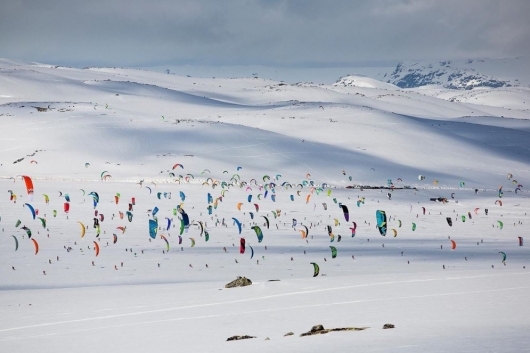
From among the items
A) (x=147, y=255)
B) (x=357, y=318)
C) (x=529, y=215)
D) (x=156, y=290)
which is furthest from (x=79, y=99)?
(x=357, y=318)

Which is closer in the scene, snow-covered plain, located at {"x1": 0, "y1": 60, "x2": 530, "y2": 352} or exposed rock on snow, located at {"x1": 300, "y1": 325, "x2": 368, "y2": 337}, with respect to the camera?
exposed rock on snow, located at {"x1": 300, "y1": 325, "x2": 368, "y2": 337}

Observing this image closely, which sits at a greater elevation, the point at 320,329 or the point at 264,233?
the point at 264,233

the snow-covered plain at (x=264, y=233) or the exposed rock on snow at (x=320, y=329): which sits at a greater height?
the snow-covered plain at (x=264, y=233)

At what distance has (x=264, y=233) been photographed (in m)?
47.0

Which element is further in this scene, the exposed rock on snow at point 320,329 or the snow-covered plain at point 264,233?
the snow-covered plain at point 264,233

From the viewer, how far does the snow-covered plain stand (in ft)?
70.4

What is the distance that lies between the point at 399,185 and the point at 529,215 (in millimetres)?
21161

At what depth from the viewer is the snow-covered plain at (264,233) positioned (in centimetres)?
2147

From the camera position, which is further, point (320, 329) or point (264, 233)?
point (264, 233)

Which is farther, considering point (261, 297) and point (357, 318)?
point (261, 297)

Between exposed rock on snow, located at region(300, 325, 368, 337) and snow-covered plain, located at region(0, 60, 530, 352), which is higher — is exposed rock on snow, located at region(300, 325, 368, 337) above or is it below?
below

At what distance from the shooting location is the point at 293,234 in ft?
154

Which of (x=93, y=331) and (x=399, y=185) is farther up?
(x=399, y=185)

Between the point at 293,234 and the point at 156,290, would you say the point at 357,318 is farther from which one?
the point at 293,234
